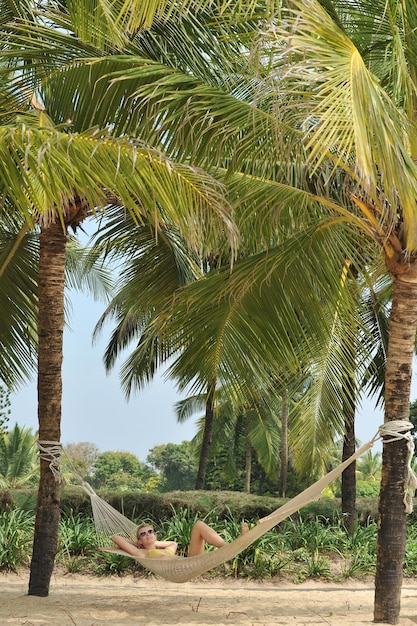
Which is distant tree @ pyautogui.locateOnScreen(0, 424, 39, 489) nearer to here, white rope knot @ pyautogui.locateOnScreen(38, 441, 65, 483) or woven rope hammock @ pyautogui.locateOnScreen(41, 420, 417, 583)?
white rope knot @ pyautogui.locateOnScreen(38, 441, 65, 483)

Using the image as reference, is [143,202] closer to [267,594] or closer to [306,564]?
[267,594]

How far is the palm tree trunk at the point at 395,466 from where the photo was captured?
5.33 metres

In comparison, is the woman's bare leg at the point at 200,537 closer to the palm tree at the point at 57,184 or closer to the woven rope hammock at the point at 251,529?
the woven rope hammock at the point at 251,529

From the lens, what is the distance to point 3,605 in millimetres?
5832

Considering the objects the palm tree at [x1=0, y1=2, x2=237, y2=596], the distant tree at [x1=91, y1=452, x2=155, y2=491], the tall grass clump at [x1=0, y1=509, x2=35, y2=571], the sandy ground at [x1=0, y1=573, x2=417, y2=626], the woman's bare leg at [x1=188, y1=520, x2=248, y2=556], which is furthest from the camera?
the distant tree at [x1=91, y1=452, x2=155, y2=491]

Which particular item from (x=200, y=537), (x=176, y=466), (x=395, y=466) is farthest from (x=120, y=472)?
(x=395, y=466)

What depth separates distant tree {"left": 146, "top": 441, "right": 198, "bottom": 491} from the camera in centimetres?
3155

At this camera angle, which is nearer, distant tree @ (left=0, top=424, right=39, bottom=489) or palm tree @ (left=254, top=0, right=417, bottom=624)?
palm tree @ (left=254, top=0, right=417, bottom=624)

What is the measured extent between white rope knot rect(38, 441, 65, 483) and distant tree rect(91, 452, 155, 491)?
26472 mm

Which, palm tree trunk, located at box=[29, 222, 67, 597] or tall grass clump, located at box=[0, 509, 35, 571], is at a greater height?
palm tree trunk, located at box=[29, 222, 67, 597]

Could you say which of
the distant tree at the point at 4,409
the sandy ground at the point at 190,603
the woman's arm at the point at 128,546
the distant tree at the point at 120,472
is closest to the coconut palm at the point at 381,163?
the sandy ground at the point at 190,603

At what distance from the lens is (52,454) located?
607 centimetres

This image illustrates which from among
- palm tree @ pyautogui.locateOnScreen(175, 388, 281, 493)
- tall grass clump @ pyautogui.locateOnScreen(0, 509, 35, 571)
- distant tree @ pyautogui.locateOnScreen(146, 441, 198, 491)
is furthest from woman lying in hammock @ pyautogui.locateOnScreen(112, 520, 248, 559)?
distant tree @ pyautogui.locateOnScreen(146, 441, 198, 491)

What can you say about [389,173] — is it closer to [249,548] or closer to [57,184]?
[57,184]
